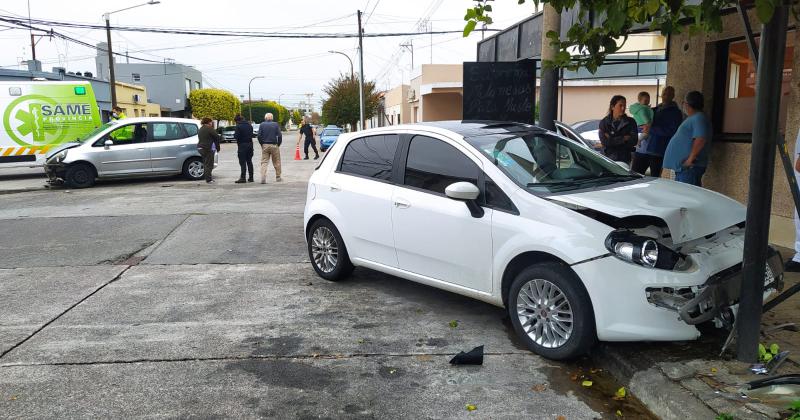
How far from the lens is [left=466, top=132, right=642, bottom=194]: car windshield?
15.4 feet

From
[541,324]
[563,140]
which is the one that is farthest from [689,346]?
[563,140]

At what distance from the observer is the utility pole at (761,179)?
3570 millimetres

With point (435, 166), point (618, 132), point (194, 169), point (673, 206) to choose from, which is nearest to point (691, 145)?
point (618, 132)

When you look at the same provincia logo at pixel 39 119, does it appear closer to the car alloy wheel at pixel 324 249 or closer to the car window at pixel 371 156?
the car alloy wheel at pixel 324 249

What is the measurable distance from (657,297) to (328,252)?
3.38 meters

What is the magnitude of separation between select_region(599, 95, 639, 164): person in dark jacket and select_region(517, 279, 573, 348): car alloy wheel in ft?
17.0

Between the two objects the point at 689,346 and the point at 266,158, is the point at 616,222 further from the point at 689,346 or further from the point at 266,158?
the point at 266,158

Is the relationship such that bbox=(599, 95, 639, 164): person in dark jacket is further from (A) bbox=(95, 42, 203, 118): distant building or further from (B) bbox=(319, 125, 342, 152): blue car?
(A) bbox=(95, 42, 203, 118): distant building

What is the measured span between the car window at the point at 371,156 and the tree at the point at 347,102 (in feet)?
158

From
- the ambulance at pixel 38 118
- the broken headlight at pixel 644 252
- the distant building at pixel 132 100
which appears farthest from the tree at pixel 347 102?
the broken headlight at pixel 644 252

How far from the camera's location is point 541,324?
170 inches

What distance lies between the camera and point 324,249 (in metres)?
6.33

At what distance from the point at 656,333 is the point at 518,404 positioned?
962mm

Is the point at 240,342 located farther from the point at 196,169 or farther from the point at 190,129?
the point at 190,129
